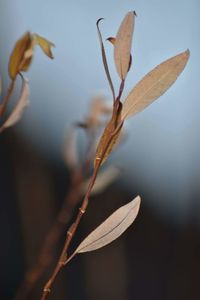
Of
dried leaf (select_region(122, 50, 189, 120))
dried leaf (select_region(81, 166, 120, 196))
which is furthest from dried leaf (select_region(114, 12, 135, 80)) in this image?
dried leaf (select_region(81, 166, 120, 196))

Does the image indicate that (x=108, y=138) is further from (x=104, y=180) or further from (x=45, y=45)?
(x=104, y=180)

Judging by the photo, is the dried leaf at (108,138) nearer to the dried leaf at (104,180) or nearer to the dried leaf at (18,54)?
the dried leaf at (18,54)

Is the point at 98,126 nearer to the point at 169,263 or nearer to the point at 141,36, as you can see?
the point at 141,36

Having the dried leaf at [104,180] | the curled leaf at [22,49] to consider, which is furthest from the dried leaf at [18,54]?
the dried leaf at [104,180]

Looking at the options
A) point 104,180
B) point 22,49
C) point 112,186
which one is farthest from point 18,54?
point 112,186

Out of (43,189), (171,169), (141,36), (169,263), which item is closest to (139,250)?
(169,263)
